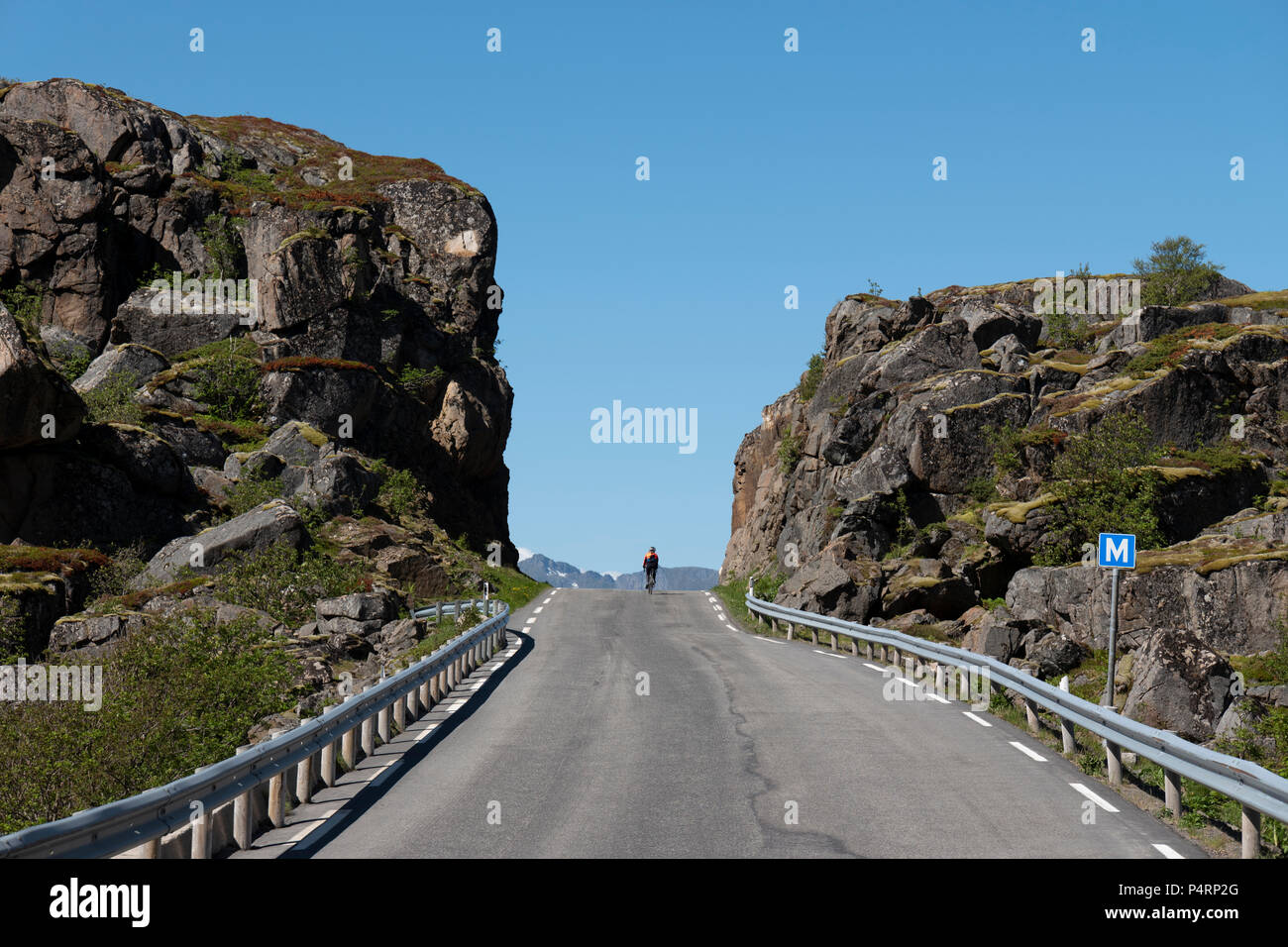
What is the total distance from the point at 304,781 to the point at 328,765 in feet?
2.49

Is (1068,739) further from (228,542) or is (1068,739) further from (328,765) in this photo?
(228,542)

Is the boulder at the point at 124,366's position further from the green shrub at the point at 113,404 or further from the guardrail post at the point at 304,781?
the guardrail post at the point at 304,781

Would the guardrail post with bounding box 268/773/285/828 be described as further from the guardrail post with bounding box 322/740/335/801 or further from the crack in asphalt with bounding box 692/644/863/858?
the crack in asphalt with bounding box 692/644/863/858

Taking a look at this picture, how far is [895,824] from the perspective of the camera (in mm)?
9500

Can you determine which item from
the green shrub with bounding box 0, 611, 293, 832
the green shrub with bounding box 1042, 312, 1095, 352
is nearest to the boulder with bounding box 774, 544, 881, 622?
the green shrub with bounding box 0, 611, 293, 832

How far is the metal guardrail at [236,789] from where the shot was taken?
6.41 m

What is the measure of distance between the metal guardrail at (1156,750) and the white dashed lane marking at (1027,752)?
1.35ft

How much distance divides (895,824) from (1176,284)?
72.4m

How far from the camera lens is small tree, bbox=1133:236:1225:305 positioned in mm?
70688

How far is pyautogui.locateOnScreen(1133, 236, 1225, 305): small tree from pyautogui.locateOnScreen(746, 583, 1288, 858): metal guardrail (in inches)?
2196

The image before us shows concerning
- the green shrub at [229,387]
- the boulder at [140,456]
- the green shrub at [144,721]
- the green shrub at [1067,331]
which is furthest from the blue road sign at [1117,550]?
the green shrub at [229,387]
